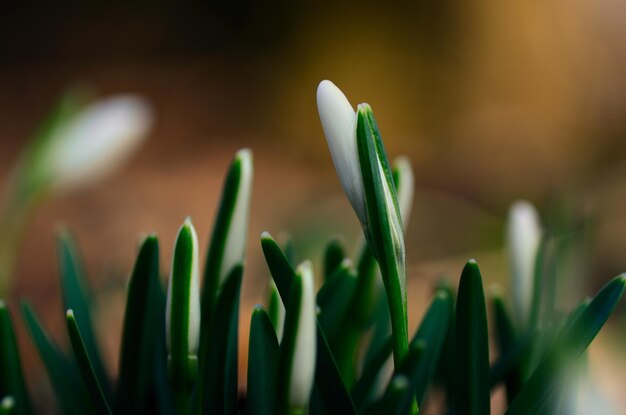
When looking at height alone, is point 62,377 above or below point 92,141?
below

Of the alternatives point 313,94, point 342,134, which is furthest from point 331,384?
point 313,94

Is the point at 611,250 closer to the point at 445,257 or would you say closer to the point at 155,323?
the point at 445,257

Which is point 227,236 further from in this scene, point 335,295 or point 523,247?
point 523,247

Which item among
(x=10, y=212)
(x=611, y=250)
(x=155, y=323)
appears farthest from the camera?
(x=611, y=250)

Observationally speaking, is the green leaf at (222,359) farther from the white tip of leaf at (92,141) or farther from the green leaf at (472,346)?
the white tip of leaf at (92,141)

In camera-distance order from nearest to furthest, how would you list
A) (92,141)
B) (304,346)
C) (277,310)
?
(304,346) → (277,310) → (92,141)

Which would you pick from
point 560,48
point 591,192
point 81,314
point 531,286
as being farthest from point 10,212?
point 560,48

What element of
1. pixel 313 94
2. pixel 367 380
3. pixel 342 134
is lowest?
pixel 367 380
